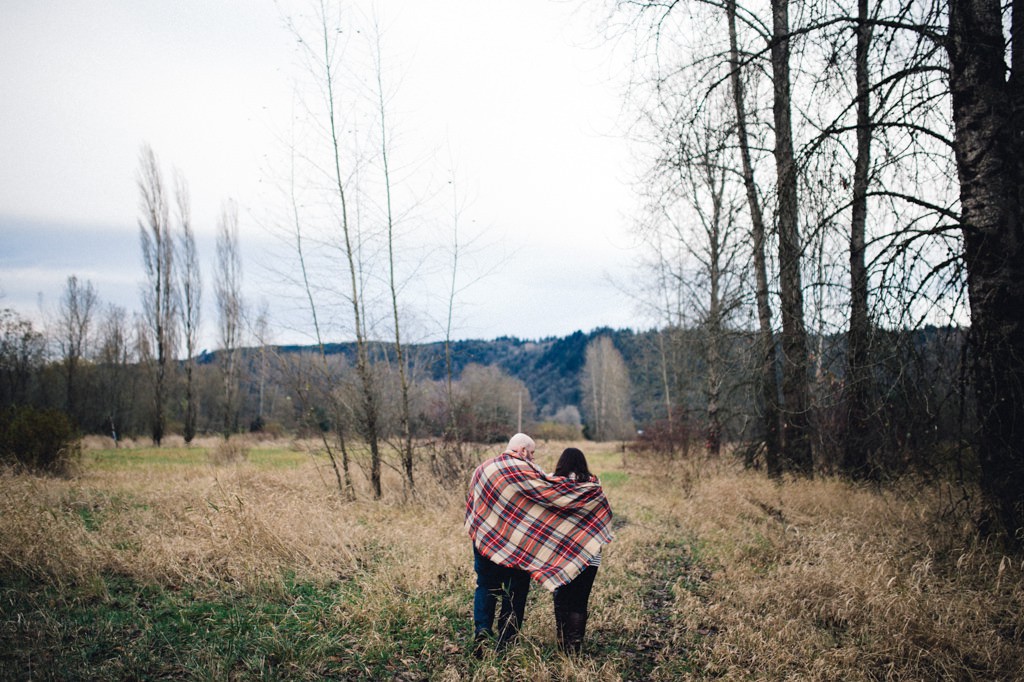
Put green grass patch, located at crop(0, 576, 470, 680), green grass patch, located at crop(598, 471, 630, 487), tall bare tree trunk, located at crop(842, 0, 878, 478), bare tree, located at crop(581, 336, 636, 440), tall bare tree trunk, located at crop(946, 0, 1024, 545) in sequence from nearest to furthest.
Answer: green grass patch, located at crop(0, 576, 470, 680), tall bare tree trunk, located at crop(946, 0, 1024, 545), tall bare tree trunk, located at crop(842, 0, 878, 478), green grass patch, located at crop(598, 471, 630, 487), bare tree, located at crop(581, 336, 636, 440)

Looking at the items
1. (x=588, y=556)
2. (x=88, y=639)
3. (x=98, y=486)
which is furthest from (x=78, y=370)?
(x=588, y=556)

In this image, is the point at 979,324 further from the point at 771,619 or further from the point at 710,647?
the point at 710,647

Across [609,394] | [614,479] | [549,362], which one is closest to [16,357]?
[614,479]

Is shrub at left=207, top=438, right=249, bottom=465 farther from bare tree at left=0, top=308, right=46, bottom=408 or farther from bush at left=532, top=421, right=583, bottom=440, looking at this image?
bush at left=532, top=421, right=583, bottom=440

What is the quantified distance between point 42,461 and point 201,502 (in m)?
7.44

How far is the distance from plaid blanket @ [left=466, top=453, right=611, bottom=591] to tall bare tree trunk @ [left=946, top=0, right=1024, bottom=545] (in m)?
4.02

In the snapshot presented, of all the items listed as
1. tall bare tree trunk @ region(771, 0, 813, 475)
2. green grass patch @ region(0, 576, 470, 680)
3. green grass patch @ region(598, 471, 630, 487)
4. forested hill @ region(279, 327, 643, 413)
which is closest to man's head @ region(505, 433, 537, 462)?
green grass patch @ region(0, 576, 470, 680)

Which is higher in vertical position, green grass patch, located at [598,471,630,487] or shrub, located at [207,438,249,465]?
shrub, located at [207,438,249,465]

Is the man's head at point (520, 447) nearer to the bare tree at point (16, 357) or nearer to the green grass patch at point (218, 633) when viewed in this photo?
the green grass patch at point (218, 633)

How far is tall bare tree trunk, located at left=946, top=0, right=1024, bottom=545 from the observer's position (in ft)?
16.8

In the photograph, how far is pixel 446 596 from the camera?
5.58 meters

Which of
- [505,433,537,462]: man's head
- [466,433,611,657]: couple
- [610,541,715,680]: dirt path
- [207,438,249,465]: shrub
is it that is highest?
[505,433,537,462]: man's head

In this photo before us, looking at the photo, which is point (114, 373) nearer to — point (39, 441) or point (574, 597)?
point (39, 441)

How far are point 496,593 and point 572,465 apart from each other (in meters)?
1.17
